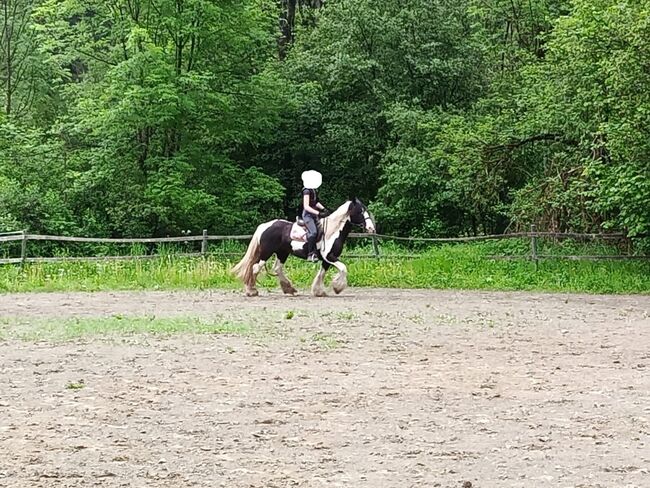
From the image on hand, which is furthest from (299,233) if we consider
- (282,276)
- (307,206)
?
(282,276)

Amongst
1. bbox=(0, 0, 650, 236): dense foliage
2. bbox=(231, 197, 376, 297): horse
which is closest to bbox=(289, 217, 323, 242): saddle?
bbox=(231, 197, 376, 297): horse

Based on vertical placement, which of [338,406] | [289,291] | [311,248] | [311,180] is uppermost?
[311,180]

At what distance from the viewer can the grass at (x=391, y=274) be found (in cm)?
1723

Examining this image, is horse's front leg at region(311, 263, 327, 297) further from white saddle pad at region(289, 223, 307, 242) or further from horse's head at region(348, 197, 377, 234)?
horse's head at region(348, 197, 377, 234)

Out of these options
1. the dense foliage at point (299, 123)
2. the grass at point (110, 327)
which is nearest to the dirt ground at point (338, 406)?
the grass at point (110, 327)

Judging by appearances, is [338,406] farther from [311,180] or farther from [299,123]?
[299,123]

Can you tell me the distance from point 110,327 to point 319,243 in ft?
16.2

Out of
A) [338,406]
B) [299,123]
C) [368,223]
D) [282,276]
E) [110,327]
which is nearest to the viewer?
[338,406]

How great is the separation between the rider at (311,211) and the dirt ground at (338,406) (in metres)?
3.23

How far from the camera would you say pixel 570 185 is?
62.6 ft

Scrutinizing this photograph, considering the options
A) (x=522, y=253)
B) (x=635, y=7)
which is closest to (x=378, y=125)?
(x=522, y=253)

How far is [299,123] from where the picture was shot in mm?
26391

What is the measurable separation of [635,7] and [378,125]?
10.3 meters

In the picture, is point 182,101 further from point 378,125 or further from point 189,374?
point 189,374
